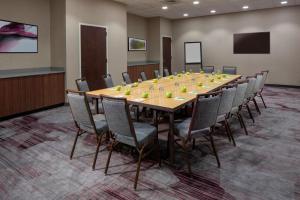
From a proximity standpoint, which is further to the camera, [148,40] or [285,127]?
[148,40]

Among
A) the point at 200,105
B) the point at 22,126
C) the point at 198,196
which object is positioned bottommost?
the point at 198,196

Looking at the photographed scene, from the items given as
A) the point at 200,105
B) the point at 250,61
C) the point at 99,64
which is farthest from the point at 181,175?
the point at 250,61

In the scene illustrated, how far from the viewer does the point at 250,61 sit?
973 centimetres

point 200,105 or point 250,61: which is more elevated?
point 250,61

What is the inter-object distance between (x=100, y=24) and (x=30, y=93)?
283 cm

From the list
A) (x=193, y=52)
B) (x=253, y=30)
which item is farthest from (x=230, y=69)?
(x=193, y=52)

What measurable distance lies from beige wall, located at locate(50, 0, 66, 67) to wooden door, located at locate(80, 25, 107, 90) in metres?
0.54

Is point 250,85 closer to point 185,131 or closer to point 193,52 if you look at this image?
point 185,131

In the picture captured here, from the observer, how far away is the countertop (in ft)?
17.2

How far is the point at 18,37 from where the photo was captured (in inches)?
220

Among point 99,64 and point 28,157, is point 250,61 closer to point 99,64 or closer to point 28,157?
point 99,64

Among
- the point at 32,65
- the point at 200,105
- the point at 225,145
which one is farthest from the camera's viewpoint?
the point at 32,65

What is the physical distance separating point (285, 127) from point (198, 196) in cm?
298

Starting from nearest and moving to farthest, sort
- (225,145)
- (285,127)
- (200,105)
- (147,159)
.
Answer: (200,105) < (147,159) < (225,145) < (285,127)
